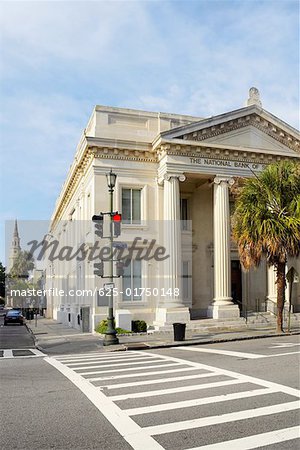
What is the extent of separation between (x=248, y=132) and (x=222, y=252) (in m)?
7.69

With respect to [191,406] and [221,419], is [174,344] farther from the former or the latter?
[221,419]

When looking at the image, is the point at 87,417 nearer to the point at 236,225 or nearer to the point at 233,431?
the point at 233,431

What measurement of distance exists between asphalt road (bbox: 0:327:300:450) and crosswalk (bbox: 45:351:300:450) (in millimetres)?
14

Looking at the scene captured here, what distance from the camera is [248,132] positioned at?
30.6 metres

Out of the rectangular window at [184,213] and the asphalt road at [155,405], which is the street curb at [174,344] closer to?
the asphalt road at [155,405]

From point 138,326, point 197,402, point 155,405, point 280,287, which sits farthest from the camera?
point 138,326

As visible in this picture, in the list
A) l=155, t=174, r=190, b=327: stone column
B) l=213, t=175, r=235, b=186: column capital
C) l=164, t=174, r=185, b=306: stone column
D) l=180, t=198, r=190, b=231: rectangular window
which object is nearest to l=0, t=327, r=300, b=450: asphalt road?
l=155, t=174, r=190, b=327: stone column

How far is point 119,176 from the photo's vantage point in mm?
28672

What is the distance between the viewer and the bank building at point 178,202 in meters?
28.0

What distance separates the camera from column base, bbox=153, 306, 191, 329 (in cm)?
2659

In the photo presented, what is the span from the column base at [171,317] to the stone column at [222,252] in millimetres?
2102

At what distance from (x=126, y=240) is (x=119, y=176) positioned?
3704 millimetres

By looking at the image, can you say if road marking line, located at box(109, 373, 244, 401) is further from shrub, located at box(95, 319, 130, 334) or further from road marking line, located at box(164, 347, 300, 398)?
shrub, located at box(95, 319, 130, 334)

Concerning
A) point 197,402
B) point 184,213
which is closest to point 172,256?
point 184,213
